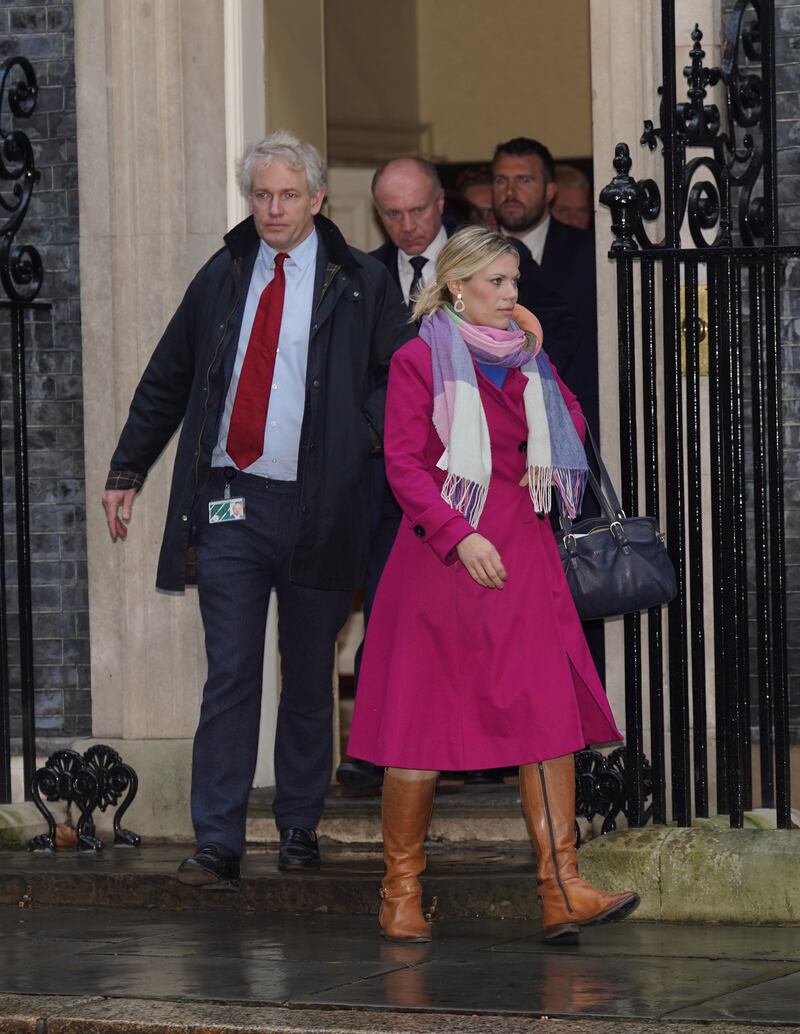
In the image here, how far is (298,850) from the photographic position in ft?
23.1

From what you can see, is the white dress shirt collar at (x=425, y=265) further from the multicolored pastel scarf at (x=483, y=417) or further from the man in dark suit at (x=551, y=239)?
the multicolored pastel scarf at (x=483, y=417)

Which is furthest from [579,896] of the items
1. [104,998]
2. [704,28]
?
[704,28]

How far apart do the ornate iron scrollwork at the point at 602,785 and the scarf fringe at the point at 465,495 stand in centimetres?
127

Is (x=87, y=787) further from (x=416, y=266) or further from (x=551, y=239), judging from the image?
(x=551, y=239)

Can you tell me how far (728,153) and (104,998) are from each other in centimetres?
312

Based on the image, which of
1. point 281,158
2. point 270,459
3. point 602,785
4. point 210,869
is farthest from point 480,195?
point 210,869

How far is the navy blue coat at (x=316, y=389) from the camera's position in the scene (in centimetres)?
680

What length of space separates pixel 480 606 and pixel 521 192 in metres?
2.75

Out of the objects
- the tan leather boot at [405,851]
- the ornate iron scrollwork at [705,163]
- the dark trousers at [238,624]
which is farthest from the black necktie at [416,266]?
the tan leather boot at [405,851]

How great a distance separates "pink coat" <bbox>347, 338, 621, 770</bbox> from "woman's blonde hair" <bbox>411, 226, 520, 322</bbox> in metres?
0.15

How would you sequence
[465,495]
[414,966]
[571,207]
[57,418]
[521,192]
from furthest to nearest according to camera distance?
[571,207], [521,192], [57,418], [465,495], [414,966]

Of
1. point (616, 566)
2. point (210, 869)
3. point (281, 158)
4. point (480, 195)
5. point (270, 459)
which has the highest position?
point (480, 195)

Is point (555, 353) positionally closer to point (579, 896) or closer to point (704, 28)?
point (704, 28)

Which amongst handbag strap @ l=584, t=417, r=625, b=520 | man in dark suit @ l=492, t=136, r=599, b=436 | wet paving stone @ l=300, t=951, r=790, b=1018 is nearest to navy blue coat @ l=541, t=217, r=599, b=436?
man in dark suit @ l=492, t=136, r=599, b=436
